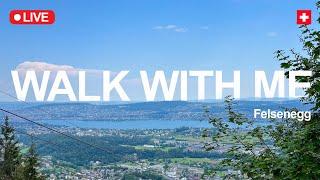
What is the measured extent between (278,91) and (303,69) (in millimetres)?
Result: 6352

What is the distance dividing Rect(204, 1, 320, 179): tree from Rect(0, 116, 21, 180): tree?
53773 mm

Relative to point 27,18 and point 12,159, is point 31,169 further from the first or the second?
point 27,18

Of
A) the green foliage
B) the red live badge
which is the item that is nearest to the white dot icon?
the red live badge

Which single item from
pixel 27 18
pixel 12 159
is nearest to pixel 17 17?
pixel 27 18

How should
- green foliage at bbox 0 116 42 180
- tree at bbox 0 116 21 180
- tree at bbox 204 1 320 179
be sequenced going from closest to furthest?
1. tree at bbox 204 1 320 179
2. green foliage at bbox 0 116 42 180
3. tree at bbox 0 116 21 180

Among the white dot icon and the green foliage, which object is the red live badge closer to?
the white dot icon

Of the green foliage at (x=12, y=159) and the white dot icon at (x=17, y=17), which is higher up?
the white dot icon at (x=17, y=17)

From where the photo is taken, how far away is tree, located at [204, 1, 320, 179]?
7.82 meters

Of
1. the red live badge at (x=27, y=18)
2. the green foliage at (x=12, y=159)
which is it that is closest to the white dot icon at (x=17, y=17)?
the red live badge at (x=27, y=18)

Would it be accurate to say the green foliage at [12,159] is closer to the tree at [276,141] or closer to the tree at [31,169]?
the tree at [31,169]

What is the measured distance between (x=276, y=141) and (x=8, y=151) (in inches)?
2333

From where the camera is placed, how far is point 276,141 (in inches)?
360

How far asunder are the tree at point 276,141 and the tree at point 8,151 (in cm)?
5377

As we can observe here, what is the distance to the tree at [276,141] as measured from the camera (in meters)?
7.82
